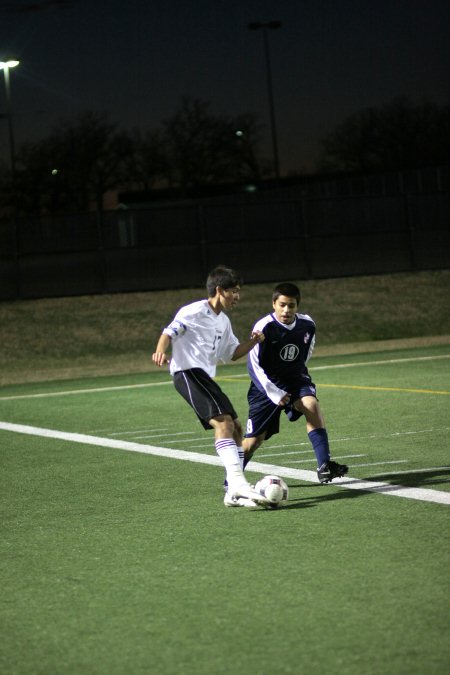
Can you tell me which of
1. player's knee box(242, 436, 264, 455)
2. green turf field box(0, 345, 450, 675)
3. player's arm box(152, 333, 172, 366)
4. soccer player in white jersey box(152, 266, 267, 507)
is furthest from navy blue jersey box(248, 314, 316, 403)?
player's arm box(152, 333, 172, 366)

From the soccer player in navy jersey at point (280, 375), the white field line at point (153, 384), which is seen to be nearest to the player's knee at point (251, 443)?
the soccer player in navy jersey at point (280, 375)

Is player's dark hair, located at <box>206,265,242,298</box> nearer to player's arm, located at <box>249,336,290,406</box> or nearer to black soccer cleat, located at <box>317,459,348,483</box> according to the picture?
player's arm, located at <box>249,336,290,406</box>

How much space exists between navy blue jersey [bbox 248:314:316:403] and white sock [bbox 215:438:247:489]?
0.99 m

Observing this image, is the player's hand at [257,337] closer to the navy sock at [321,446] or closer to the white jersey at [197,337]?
the white jersey at [197,337]

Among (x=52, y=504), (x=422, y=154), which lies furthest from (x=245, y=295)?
(x=422, y=154)

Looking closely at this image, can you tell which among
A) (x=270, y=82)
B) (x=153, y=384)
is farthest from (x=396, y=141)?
(x=153, y=384)

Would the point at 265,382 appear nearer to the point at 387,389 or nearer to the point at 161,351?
the point at 161,351

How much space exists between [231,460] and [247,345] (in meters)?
0.92

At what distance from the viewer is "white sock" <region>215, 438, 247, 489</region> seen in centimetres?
794

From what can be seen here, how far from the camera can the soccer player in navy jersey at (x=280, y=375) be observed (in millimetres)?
8945

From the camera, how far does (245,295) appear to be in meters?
31.4

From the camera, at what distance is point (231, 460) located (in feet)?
26.3

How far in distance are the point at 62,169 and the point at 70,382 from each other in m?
43.2

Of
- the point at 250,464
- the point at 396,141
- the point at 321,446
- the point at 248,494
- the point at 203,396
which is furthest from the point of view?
the point at 396,141
